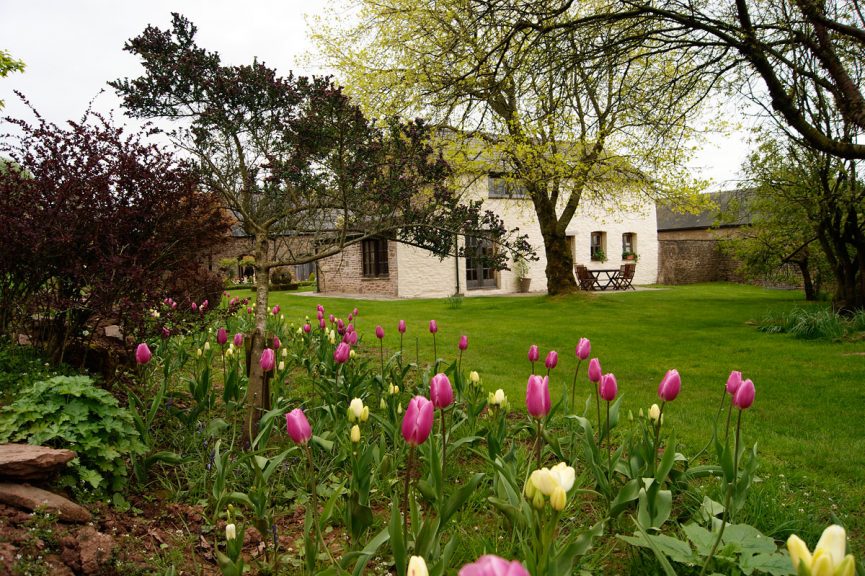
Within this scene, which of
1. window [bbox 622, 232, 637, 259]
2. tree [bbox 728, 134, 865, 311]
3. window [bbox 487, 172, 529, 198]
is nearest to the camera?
tree [bbox 728, 134, 865, 311]

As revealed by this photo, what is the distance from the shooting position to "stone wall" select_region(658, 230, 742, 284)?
25.7 metres

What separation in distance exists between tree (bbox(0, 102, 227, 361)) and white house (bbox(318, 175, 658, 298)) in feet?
34.9

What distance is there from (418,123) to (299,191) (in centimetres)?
111

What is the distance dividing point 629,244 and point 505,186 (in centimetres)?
1035

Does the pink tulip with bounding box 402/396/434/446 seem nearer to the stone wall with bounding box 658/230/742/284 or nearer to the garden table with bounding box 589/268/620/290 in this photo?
the garden table with bounding box 589/268/620/290

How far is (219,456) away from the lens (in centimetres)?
235

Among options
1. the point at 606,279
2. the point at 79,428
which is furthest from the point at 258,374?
the point at 606,279

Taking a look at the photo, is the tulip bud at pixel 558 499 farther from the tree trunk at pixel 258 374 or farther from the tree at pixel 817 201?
the tree at pixel 817 201

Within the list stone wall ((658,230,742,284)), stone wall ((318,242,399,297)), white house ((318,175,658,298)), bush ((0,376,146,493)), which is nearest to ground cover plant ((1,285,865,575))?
bush ((0,376,146,493))

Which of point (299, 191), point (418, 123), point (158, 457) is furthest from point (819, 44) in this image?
point (158, 457)

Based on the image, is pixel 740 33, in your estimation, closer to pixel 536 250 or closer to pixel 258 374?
pixel 258 374

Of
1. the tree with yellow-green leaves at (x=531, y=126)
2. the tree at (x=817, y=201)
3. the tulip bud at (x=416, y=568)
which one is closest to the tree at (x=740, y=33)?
the tree with yellow-green leaves at (x=531, y=126)

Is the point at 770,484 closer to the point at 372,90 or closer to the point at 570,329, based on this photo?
the point at 570,329

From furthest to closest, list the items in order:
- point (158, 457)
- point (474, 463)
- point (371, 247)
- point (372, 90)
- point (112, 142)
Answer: point (371, 247)
point (372, 90)
point (112, 142)
point (474, 463)
point (158, 457)
